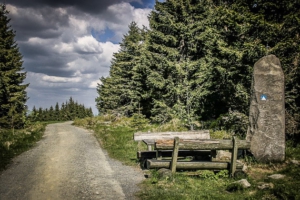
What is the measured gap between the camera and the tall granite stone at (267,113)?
871cm

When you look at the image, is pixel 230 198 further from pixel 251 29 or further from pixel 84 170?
pixel 251 29

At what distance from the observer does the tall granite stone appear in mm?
8711

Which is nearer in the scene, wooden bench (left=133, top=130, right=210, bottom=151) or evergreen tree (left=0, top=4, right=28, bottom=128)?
wooden bench (left=133, top=130, right=210, bottom=151)

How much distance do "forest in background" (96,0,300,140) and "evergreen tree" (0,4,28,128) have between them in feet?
50.6

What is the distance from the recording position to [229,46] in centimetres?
1544

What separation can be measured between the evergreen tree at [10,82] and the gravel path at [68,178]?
56.3 feet

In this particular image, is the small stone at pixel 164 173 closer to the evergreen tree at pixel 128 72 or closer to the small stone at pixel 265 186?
the small stone at pixel 265 186

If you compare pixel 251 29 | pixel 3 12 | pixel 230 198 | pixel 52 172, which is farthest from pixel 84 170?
pixel 3 12

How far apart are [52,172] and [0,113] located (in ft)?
74.0

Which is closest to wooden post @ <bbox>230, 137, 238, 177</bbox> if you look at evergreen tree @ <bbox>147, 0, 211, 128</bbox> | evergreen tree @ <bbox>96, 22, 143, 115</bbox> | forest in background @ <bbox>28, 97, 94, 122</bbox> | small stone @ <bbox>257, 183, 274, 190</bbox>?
small stone @ <bbox>257, 183, 274, 190</bbox>

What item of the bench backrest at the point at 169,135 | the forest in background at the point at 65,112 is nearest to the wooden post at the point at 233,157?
the bench backrest at the point at 169,135

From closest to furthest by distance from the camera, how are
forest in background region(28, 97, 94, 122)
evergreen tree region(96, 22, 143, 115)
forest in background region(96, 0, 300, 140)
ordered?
forest in background region(96, 0, 300, 140)
evergreen tree region(96, 22, 143, 115)
forest in background region(28, 97, 94, 122)

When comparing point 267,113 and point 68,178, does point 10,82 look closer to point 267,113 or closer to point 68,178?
point 68,178

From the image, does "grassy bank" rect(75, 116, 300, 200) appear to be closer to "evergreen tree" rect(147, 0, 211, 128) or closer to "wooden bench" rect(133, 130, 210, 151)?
"wooden bench" rect(133, 130, 210, 151)
